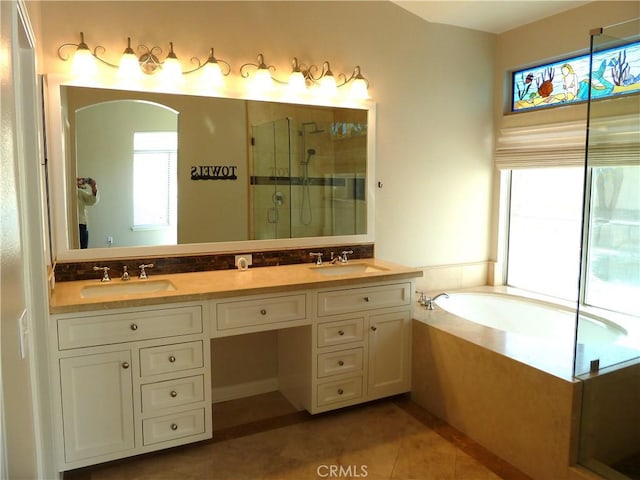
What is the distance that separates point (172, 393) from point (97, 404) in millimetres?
333

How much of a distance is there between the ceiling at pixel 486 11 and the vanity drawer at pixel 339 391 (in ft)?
8.19

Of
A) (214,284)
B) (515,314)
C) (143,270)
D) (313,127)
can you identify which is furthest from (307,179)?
(515,314)

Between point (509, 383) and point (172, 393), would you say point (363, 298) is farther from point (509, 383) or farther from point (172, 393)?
point (172, 393)

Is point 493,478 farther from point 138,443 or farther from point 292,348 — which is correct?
point 138,443

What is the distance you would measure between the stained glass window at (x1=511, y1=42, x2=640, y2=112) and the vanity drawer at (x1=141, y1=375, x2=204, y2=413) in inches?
91.2

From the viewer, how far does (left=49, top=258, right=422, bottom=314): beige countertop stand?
2232mm

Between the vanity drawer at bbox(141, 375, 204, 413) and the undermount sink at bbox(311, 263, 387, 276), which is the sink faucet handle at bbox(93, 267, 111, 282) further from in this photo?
the undermount sink at bbox(311, 263, 387, 276)

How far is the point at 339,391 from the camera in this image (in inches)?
113

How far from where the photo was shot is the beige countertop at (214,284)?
7.32ft

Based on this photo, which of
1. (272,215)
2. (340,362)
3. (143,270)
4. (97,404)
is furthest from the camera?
(272,215)

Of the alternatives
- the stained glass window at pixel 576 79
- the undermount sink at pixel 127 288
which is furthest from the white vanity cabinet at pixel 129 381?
the stained glass window at pixel 576 79

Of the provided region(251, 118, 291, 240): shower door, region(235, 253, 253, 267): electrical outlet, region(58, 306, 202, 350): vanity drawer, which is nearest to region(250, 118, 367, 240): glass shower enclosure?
region(251, 118, 291, 240): shower door

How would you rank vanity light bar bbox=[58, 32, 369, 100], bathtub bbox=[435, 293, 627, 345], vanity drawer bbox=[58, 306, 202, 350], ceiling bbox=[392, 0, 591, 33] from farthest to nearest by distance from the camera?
bathtub bbox=[435, 293, 627, 345]
ceiling bbox=[392, 0, 591, 33]
vanity light bar bbox=[58, 32, 369, 100]
vanity drawer bbox=[58, 306, 202, 350]

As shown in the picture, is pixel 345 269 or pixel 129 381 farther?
pixel 345 269
